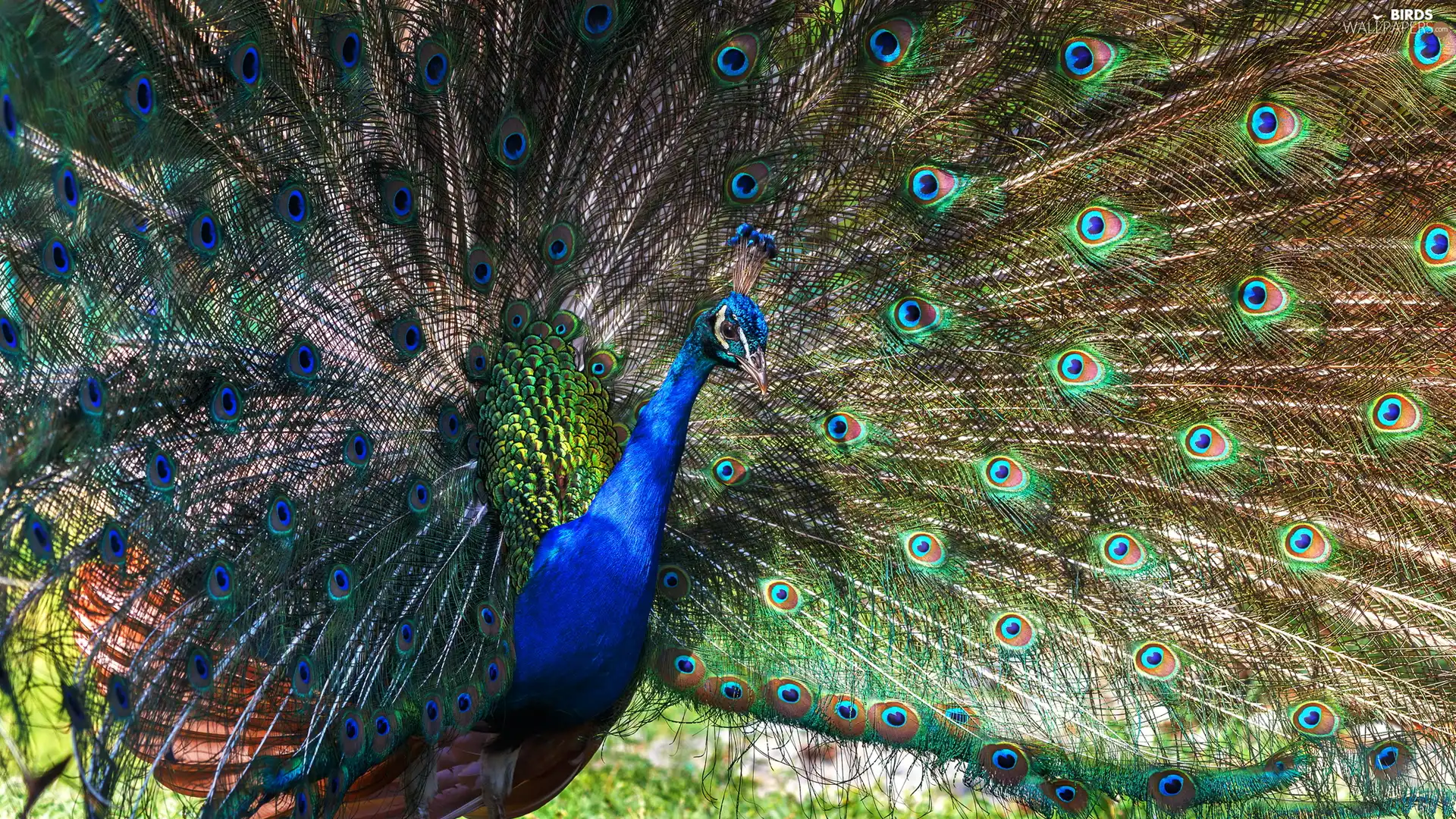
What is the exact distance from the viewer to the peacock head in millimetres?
2541

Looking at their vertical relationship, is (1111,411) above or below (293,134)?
above

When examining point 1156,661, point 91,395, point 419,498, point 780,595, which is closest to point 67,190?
point 91,395

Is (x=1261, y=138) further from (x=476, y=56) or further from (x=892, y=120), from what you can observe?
(x=476, y=56)

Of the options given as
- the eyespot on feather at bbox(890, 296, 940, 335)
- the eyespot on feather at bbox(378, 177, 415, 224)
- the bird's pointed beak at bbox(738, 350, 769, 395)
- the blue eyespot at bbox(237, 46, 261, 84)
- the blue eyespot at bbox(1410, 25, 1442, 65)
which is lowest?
the bird's pointed beak at bbox(738, 350, 769, 395)

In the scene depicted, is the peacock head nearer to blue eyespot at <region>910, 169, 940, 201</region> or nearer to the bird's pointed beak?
the bird's pointed beak

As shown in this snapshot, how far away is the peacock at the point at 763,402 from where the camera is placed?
7.72 feet

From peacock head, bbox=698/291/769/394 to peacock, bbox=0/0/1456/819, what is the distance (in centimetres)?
1

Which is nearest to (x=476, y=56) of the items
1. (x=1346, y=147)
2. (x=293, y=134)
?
(x=293, y=134)

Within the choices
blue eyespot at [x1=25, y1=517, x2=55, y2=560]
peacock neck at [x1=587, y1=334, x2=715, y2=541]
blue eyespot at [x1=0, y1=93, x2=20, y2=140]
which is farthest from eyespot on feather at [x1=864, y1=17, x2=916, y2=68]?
blue eyespot at [x1=25, y1=517, x2=55, y2=560]

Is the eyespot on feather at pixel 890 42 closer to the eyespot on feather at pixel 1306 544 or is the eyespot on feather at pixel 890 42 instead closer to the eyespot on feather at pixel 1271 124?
the eyespot on feather at pixel 1271 124

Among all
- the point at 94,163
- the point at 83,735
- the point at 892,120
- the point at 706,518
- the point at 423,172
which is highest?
the point at 892,120

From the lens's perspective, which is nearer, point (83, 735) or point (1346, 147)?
point (83, 735)

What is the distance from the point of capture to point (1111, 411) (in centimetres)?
304

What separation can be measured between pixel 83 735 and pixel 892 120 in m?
2.09
